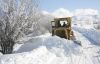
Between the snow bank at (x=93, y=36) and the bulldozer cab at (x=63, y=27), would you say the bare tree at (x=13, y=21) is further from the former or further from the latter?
the snow bank at (x=93, y=36)

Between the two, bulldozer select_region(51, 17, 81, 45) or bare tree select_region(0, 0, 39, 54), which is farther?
bulldozer select_region(51, 17, 81, 45)

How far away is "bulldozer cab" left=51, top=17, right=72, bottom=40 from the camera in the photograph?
→ 2543 cm

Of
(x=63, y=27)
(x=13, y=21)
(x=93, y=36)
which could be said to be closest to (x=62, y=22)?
(x=63, y=27)

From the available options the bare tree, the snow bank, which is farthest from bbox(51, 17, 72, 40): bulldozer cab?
the bare tree

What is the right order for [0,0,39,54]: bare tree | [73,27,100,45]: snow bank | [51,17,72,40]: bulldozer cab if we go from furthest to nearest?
[73,27,100,45]: snow bank, [51,17,72,40]: bulldozer cab, [0,0,39,54]: bare tree

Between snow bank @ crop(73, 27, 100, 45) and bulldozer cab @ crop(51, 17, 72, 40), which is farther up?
bulldozer cab @ crop(51, 17, 72, 40)

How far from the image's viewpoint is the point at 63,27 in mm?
25609

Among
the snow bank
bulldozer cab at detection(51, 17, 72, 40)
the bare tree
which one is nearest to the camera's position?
the bare tree

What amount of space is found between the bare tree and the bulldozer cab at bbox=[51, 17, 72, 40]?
762cm

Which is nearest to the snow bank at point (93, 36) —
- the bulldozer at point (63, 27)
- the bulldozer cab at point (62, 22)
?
the bulldozer at point (63, 27)

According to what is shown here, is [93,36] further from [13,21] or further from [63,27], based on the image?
[13,21]

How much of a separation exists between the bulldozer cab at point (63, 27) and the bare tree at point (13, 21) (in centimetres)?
762

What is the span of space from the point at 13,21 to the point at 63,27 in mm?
9192

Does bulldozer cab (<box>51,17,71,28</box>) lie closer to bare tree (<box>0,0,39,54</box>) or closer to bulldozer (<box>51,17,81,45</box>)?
bulldozer (<box>51,17,81,45</box>)
